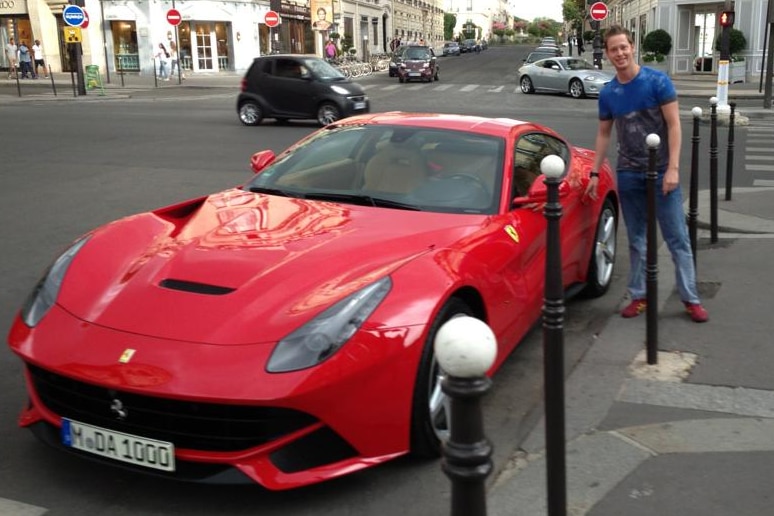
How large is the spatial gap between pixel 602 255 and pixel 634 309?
1.97 ft

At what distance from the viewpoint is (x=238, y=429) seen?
286 centimetres

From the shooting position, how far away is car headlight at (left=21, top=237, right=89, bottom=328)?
11.1 feet

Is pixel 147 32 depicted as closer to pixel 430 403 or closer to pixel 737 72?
pixel 737 72

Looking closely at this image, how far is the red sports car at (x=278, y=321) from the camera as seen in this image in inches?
113

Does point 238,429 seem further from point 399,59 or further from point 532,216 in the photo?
point 399,59

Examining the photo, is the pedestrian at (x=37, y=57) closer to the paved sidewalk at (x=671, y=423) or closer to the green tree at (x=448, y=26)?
the paved sidewalk at (x=671, y=423)

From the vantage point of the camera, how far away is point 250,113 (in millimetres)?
18969

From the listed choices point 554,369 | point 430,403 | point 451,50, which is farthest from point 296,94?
point 451,50

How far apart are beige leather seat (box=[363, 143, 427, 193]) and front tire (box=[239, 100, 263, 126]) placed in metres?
14.9

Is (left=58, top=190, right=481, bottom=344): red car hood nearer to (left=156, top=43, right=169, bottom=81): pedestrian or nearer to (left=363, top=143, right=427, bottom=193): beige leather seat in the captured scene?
(left=363, top=143, right=427, bottom=193): beige leather seat

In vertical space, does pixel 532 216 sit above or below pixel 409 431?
above

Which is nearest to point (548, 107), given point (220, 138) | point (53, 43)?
point (220, 138)

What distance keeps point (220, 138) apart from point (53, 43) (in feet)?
101

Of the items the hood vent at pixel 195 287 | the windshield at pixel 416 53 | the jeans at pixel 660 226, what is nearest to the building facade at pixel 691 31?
the windshield at pixel 416 53
